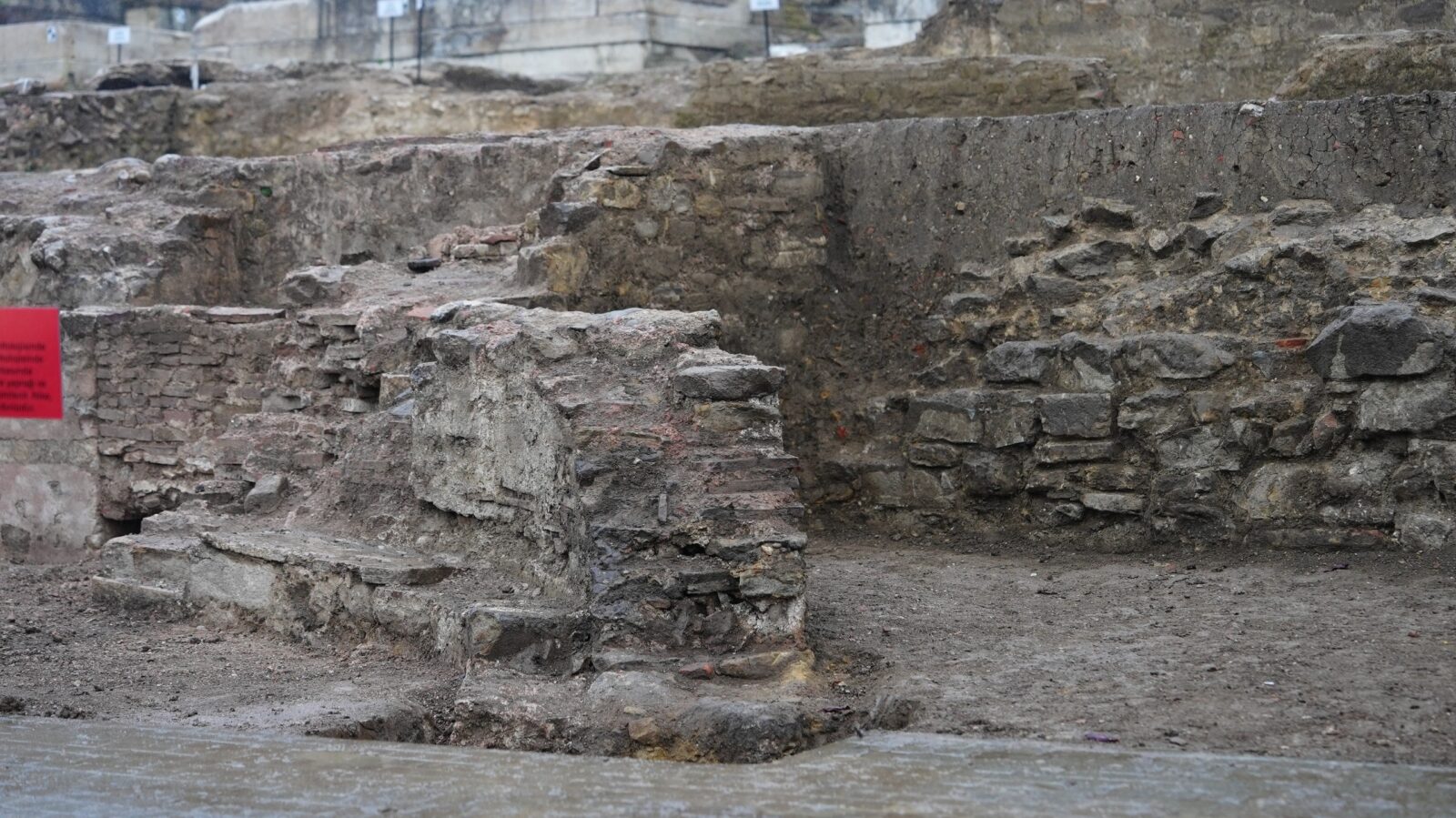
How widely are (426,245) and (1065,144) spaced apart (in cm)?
346

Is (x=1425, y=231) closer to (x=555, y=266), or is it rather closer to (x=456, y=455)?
(x=555, y=266)

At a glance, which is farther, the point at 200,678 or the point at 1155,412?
the point at 1155,412

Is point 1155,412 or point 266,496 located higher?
point 1155,412

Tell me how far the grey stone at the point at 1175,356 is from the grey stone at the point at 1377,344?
1.36 feet

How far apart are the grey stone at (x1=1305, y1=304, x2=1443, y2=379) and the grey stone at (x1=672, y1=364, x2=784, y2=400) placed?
239cm

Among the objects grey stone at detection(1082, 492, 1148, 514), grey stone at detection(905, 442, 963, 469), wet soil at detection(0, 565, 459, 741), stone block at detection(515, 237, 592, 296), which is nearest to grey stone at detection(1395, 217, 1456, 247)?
grey stone at detection(1082, 492, 1148, 514)

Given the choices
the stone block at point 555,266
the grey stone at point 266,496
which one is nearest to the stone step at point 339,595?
the grey stone at point 266,496

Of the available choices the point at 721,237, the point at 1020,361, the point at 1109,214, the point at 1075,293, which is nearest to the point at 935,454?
the point at 1020,361

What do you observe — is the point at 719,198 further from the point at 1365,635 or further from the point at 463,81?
the point at 463,81

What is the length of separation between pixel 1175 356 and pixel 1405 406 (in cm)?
96

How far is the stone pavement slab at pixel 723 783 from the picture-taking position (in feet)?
13.5

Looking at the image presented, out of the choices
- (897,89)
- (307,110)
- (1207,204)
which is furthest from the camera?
(307,110)

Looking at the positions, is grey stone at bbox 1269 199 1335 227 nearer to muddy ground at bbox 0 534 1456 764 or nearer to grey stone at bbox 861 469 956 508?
muddy ground at bbox 0 534 1456 764

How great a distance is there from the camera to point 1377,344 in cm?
667
